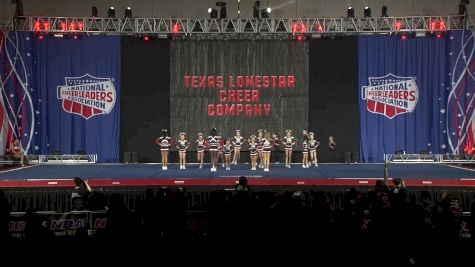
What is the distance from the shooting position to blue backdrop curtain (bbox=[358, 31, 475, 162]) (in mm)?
22875

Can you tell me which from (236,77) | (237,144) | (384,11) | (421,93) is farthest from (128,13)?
(421,93)

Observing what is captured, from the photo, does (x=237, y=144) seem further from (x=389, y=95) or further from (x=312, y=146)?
(x=389, y=95)

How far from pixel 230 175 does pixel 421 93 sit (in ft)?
33.4

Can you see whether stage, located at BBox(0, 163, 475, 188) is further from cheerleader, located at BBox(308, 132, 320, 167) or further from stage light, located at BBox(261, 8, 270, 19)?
stage light, located at BBox(261, 8, 270, 19)

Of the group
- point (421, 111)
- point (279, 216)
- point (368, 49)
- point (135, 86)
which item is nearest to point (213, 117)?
point (135, 86)

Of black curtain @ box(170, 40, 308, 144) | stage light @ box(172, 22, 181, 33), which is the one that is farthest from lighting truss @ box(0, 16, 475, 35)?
black curtain @ box(170, 40, 308, 144)

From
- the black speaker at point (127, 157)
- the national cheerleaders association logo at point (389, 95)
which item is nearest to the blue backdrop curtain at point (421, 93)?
the national cheerleaders association logo at point (389, 95)

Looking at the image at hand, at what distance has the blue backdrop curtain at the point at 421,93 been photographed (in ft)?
75.0

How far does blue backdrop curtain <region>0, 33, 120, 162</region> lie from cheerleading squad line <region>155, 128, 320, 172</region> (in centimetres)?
296

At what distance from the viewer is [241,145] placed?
22.4m

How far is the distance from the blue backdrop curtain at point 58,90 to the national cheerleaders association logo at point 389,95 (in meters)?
10.8

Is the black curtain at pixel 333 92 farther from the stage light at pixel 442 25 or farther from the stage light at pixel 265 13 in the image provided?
the stage light at pixel 442 25

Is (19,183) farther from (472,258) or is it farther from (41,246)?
(472,258)

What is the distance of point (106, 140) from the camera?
23281 mm
